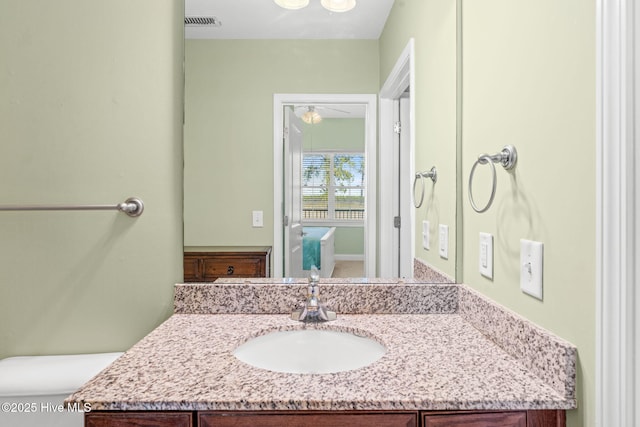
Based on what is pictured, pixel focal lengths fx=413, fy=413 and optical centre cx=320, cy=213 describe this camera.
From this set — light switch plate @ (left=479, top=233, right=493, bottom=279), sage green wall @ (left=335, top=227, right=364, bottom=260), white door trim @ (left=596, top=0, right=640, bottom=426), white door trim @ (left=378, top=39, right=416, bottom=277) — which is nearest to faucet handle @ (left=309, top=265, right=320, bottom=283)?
sage green wall @ (left=335, top=227, right=364, bottom=260)

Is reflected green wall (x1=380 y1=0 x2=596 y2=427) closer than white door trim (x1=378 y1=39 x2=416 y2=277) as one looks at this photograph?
Yes

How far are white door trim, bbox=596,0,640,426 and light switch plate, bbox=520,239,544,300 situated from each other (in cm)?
18

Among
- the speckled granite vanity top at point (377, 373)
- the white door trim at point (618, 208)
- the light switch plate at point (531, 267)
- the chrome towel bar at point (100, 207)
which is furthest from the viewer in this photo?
the chrome towel bar at point (100, 207)

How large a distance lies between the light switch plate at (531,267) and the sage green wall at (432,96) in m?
A: 0.40

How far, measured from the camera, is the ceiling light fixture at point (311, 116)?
4.42 ft

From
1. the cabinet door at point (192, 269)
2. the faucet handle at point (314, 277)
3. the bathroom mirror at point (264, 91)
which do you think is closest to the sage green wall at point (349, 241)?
the bathroom mirror at point (264, 91)

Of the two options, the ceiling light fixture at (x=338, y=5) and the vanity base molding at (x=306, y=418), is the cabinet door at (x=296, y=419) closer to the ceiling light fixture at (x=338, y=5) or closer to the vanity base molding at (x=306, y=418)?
the vanity base molding at (x=306, y=418)

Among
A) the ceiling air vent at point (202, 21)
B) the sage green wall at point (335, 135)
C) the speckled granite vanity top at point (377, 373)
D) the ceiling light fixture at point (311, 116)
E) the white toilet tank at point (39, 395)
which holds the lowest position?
the white toilet tank at point (39, 395)

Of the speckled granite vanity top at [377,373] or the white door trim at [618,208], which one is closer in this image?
the white door trim at [618,208]

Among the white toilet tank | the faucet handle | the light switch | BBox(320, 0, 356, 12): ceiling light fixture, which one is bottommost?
the white toilet tank

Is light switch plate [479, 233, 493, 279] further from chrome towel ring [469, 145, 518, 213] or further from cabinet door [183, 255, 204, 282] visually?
cabinet door [183, 255, 204, 282]

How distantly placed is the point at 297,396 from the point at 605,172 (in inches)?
25.5

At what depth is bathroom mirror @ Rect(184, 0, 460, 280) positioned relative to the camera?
1.34 metres

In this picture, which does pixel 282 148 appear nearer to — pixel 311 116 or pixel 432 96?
pixel 311 116
